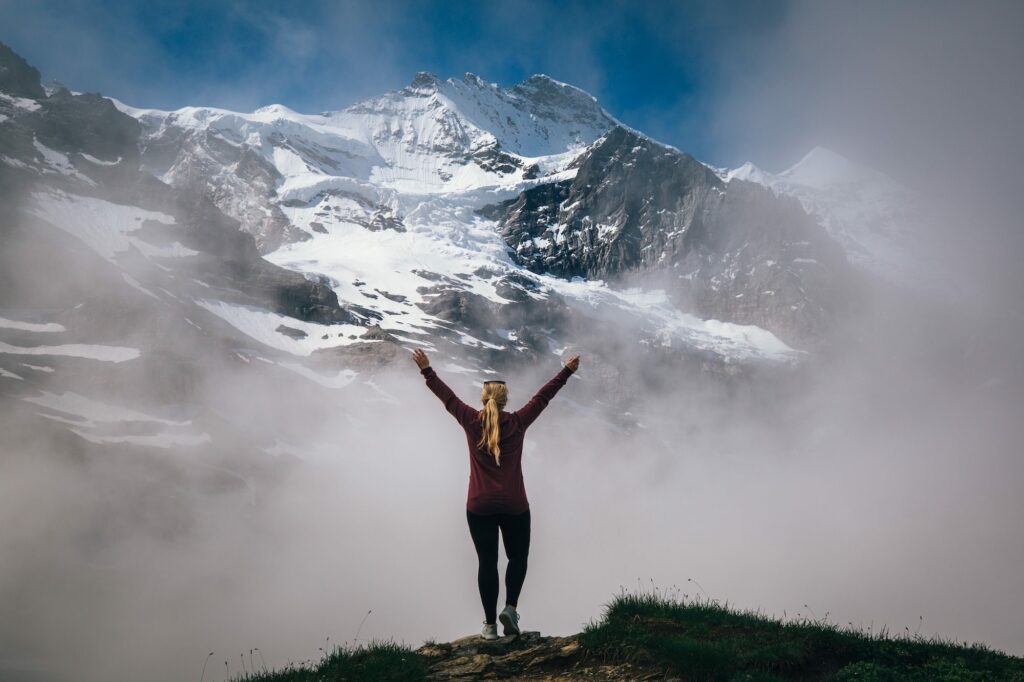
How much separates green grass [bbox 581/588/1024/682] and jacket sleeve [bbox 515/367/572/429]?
283 centimetres

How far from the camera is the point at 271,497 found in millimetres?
130625

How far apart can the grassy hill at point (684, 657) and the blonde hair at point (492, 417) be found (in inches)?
97.6

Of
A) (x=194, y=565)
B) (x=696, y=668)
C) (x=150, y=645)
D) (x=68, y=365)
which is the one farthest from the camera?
(x=68, y=365)

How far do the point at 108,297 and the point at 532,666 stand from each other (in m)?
165

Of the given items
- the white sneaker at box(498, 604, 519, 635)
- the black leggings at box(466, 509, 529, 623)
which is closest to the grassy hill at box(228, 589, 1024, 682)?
the white sneaker at box(498, 604, 519, 635)

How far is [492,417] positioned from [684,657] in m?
3.48

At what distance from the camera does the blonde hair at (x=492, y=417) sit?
8.62 m

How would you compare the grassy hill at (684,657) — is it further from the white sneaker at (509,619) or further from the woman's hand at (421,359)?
the woman's hand at (421,359)

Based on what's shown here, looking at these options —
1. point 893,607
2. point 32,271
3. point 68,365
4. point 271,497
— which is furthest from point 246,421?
point 893,607

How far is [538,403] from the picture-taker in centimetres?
917

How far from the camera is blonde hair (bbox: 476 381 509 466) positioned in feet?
28.3

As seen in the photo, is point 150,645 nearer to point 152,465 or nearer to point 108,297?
point 152,465

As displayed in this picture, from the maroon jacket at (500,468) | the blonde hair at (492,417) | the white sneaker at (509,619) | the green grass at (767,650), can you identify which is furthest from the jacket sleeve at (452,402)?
the green grass at (767,650)

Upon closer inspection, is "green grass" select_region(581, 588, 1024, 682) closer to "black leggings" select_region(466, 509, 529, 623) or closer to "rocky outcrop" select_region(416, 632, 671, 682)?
"rocky outcrop" select_region(416, 632, 671, 682)
